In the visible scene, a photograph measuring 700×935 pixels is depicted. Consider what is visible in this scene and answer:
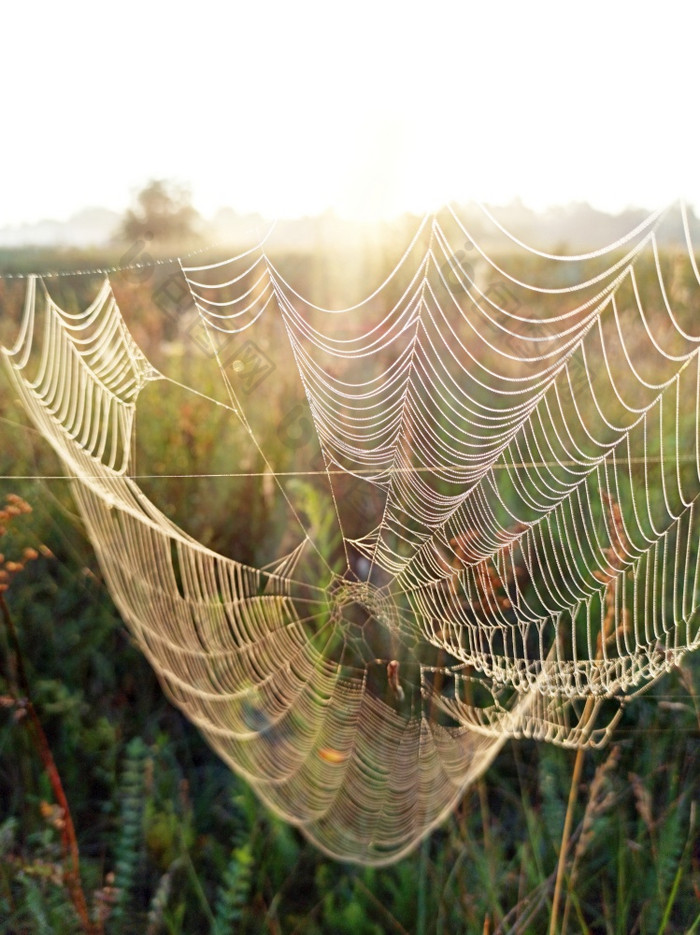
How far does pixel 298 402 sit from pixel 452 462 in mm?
561

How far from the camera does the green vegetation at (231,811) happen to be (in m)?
1.81

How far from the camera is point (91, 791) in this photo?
2.16 meters

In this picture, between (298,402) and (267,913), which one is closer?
(267,913)

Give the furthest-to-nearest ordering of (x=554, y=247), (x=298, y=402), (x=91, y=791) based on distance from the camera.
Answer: (x=554, y=247)
(x=298, y=402)
(x=91, y=791)

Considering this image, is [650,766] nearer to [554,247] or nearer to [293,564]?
[293,564]

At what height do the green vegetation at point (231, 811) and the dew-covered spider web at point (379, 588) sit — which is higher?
the dew-covered spider web at point (379, 588)

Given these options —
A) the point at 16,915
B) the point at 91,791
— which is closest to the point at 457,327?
the point at 91,791

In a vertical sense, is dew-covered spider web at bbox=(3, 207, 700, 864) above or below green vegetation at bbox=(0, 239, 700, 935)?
above

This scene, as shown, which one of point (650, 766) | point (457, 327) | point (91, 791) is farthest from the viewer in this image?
point (457, 327)

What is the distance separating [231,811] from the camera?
2131mm

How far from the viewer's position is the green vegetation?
1810 millimetres

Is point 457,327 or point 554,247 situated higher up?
point 554,247

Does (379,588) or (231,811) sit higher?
(379,588)

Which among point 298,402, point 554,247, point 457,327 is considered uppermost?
point 554,247
